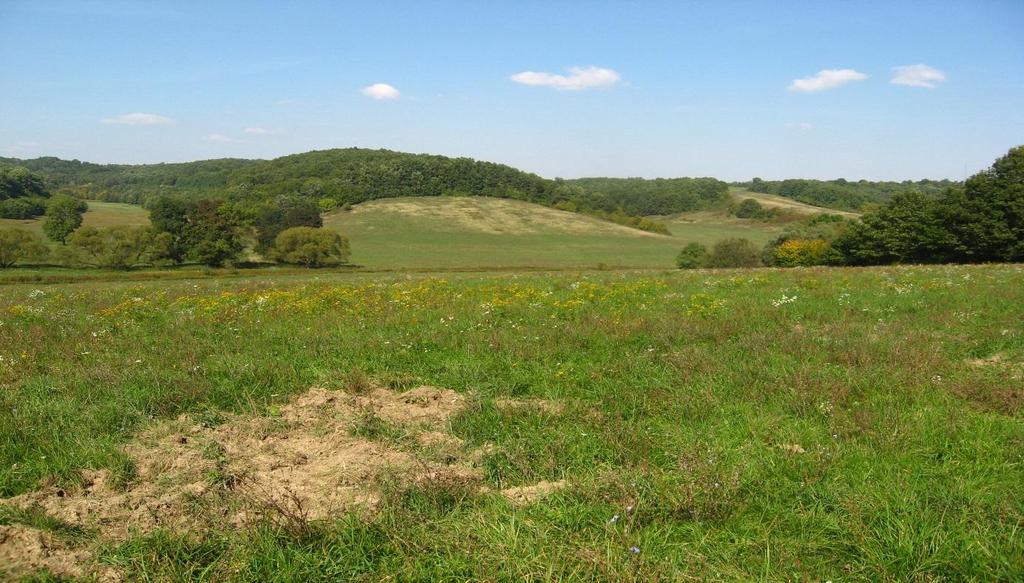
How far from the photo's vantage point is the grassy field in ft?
12.7

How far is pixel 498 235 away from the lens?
341ft

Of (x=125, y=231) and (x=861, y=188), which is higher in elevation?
(x=861, y=188)

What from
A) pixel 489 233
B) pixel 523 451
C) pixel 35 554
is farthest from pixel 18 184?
pixel 523 451

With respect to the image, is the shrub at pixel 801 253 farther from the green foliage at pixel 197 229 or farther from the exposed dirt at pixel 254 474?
the green foliage at pixel 197 229

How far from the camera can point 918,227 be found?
50.6 m

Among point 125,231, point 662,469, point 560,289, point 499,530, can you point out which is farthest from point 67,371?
point 125,231

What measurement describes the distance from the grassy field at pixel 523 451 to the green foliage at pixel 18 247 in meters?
63.7

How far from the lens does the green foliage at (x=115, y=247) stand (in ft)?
199

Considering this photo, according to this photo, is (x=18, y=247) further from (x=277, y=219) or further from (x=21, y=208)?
(x=21, y=208)

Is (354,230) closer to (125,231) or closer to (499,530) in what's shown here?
(125,231)

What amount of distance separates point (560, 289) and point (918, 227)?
158 feet

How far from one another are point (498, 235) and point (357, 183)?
4710 cm

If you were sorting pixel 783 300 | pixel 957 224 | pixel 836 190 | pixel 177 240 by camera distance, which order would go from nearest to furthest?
pixel 783 300, pixel 957 224, pixel 177 240, pixel 836 190

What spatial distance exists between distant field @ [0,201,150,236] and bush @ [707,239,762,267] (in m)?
74.4
